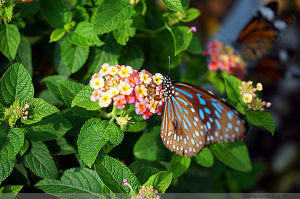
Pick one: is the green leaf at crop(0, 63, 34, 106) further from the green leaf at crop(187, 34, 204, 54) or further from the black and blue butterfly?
the green leaf at crop(187, 34, 204, 54)

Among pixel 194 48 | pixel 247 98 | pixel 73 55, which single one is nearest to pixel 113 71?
pixel 73 55

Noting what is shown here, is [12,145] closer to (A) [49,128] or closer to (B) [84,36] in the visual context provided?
(A) [49,128]

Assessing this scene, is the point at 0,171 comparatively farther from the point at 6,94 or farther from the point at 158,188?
the point at 158,188

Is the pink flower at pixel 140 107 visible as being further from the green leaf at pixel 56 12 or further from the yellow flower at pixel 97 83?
the green leaf at pixel 56 12

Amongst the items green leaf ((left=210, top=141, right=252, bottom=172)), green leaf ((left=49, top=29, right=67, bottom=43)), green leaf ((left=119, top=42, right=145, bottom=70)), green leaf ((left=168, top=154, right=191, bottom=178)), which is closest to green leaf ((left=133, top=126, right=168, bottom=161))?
green leaf ((left=168, top=154, right=191, bottom=178))

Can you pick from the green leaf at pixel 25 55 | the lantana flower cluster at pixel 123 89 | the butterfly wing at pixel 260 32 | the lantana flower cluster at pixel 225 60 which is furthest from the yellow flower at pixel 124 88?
the butterfly wing at pixel 260 32
